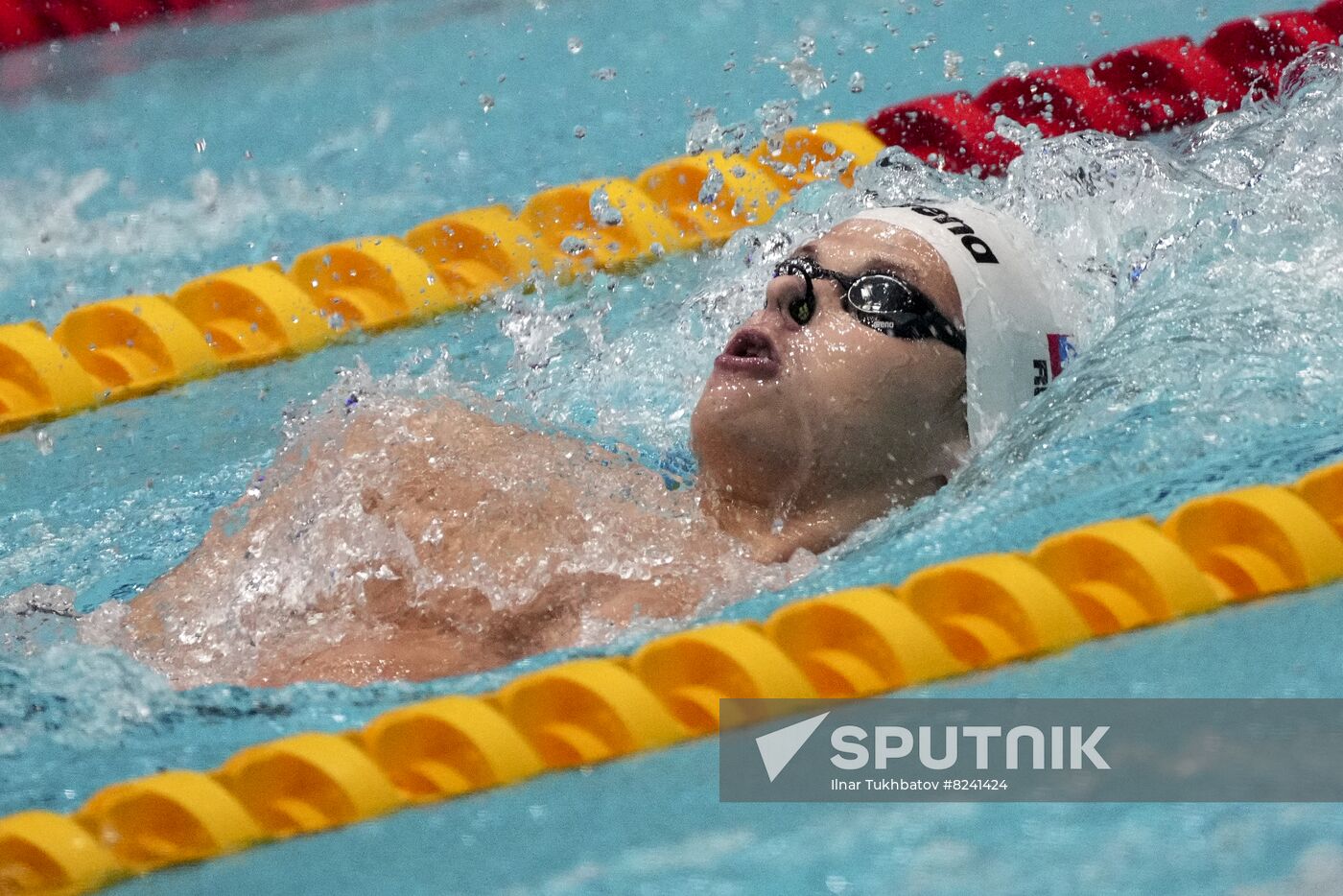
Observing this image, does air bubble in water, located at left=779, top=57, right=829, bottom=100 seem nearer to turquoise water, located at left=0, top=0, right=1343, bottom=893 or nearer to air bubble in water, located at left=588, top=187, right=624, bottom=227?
turquoise water, located at left=0, top=0, right=1343, bottom=893

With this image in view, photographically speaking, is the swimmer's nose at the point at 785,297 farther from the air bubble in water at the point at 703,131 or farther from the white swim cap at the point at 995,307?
the air bubble in water at the point at 703,131

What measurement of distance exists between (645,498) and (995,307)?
21.9 inches

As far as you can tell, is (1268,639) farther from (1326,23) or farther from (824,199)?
(1326,23)

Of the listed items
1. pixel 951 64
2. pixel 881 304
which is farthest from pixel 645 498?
pixel 951 64

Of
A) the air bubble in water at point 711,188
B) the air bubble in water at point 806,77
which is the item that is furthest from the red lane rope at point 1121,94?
the air bubble in water at point 806,77

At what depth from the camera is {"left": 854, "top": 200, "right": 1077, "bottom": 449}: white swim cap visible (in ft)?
7.78

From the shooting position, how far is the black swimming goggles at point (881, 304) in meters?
2.28

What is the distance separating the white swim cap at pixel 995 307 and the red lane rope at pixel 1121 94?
140 centimetres

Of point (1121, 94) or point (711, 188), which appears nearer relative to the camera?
point (711, 188)

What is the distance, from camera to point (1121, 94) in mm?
4059

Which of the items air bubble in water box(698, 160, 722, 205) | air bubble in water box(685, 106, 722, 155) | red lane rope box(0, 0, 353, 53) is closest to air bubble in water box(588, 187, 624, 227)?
air bubble in water box(698, 160, 722, 205)

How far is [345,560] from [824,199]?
5.83 feet

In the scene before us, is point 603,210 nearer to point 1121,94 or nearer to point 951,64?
point 1121,94

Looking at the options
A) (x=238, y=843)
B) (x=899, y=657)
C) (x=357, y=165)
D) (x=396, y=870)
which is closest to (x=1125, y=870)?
(x=899, y=657)
